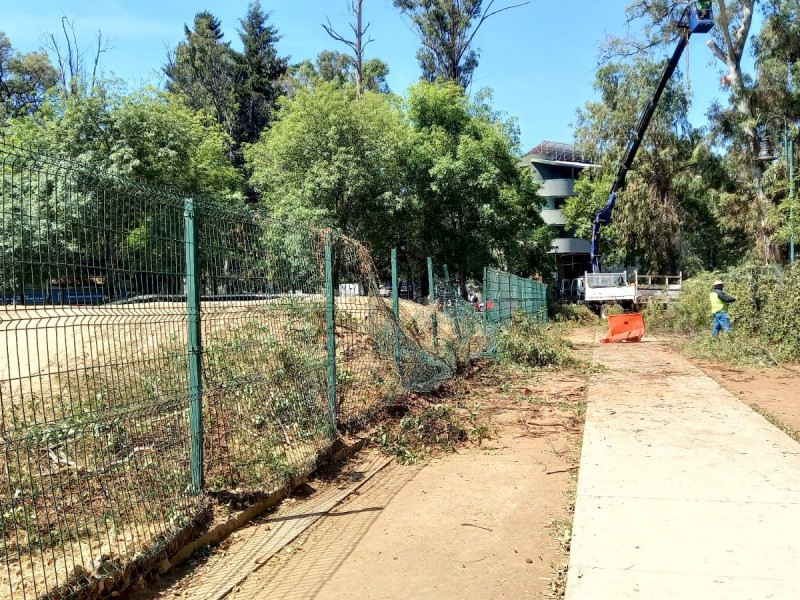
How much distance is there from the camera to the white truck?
86.1 feet

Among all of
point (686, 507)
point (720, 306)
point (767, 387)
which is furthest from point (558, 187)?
point (686, 507)

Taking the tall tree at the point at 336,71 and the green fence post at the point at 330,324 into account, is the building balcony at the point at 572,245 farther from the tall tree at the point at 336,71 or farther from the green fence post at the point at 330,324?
the green fence post at the point at 330,324

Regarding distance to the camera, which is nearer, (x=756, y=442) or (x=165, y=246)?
(x=165, y=246)

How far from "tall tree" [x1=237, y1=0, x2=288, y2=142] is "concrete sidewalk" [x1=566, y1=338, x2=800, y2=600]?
42074mm

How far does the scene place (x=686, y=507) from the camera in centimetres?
446

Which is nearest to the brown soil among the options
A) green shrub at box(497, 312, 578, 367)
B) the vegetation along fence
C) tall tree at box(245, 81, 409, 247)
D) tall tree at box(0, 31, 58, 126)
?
green shrub at box(497, 312, 578, 367)

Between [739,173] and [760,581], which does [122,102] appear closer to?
[760,581]

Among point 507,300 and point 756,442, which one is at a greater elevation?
point 507,300

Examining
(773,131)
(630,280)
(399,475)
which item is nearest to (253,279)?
(399,475)

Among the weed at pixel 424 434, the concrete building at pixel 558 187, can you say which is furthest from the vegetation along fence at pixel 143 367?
the concrete building at pixel 558 187

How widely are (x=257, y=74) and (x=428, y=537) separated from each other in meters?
47.1

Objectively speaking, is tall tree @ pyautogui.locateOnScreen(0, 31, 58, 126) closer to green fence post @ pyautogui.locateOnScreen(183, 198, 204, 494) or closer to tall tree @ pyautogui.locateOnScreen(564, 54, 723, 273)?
tall tree @ pyautogui.locateOnScreen(564, 54, 723, 273)

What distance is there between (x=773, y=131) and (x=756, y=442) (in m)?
27.7

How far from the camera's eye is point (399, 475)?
5898 mm
